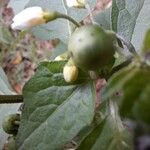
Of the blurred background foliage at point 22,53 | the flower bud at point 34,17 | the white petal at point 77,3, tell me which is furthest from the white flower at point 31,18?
the blurred background foliage at point 22,53

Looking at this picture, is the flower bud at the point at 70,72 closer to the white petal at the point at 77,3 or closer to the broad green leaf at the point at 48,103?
the broad green leaf at the point at 48,103

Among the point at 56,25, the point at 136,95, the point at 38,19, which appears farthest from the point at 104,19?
the point at 136,95

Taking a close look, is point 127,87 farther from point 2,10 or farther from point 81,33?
point 2,10

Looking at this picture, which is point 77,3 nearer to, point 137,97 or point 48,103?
point 48,103

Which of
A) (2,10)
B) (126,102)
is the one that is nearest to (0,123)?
(126,102)

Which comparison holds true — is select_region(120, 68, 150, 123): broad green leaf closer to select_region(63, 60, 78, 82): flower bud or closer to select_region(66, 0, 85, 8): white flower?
select_region(63, 60, 78, 82): flower bud
